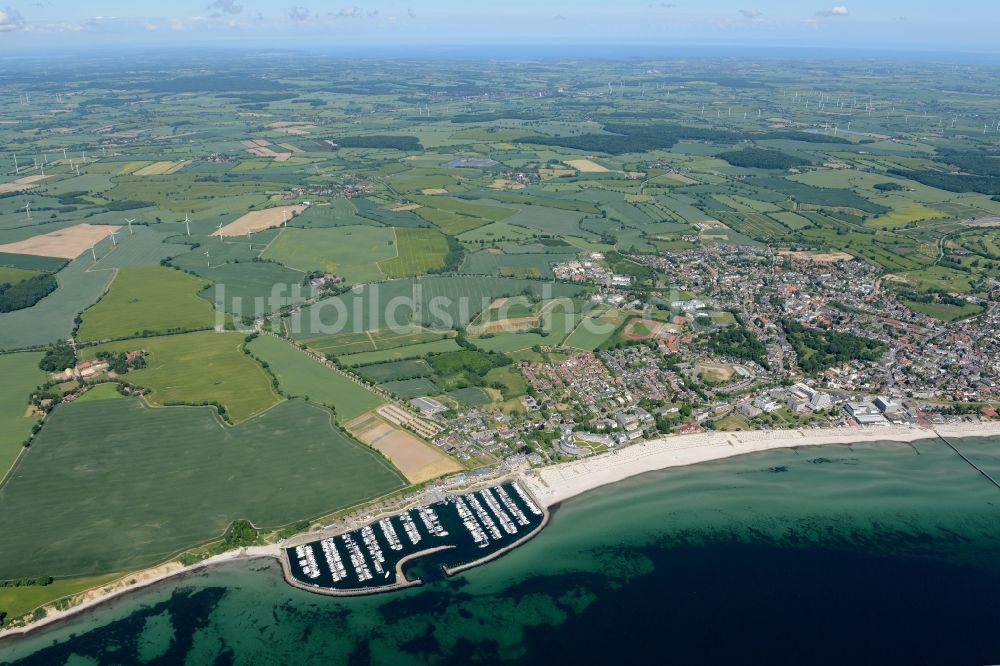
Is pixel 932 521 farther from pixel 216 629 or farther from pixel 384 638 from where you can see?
pixel 216 629

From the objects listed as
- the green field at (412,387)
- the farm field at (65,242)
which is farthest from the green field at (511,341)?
the farm field at (65,242)

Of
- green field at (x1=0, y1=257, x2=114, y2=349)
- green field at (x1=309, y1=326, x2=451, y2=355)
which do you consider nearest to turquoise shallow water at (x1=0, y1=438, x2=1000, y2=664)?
green field at (x1=309, y1=326, x2=451, y2=355)

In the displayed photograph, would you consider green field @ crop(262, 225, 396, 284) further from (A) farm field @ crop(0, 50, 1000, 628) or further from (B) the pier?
(B) the pier

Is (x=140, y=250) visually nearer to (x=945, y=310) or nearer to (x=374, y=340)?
(x=374, y=340)

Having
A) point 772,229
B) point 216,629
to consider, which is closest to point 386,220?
Result: point 772,229

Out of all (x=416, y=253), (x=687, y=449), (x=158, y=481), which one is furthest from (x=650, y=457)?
(x=416, y=253)

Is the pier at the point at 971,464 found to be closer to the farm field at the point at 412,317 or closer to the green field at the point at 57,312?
the farm field at the point at 412,317
